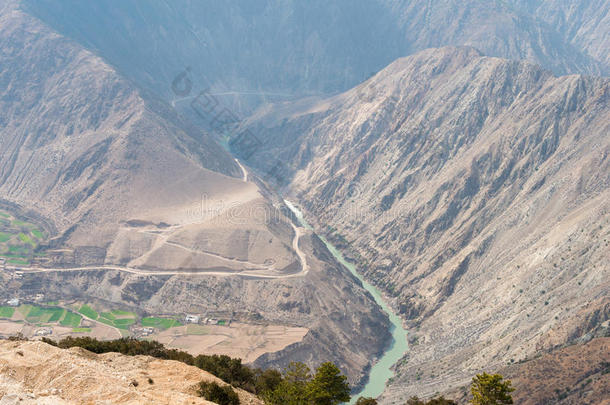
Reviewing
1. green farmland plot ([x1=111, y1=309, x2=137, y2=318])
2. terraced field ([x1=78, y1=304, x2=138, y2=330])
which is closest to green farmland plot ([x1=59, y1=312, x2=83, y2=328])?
terraced field ([x1=78, y1=304, x2=138, y2=330])

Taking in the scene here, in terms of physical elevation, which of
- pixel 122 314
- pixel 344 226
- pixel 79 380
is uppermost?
pixel 344 226

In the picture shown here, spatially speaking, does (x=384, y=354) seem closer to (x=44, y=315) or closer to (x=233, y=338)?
(x=233, y=338)

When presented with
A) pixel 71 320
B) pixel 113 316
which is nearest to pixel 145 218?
pixel 113 316

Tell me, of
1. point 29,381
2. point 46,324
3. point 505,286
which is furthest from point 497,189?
point 29,381

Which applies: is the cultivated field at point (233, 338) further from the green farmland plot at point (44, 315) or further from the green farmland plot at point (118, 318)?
the green farmland plot at point (44, 315)

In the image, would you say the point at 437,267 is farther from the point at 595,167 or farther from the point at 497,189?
the point at 595,167

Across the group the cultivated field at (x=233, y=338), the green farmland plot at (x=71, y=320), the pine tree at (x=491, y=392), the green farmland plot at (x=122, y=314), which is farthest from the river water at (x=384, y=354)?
the green farmland plot at (x=71, y=320)

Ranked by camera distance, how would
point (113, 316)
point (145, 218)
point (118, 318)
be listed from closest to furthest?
point (118, 318) < point (113, 316) < point (145, 218)

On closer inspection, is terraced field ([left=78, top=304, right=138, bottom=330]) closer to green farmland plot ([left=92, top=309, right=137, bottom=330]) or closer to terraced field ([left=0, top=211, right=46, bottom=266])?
green farmland plot ([left=92, top=309, right=137, bottom=330])

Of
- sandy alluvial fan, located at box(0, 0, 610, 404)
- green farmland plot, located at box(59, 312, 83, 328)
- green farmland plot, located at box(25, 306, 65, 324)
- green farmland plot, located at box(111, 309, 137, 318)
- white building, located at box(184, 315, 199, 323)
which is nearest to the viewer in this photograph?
sandy alluvial fan, located at box(0, 0, 610, 404)
